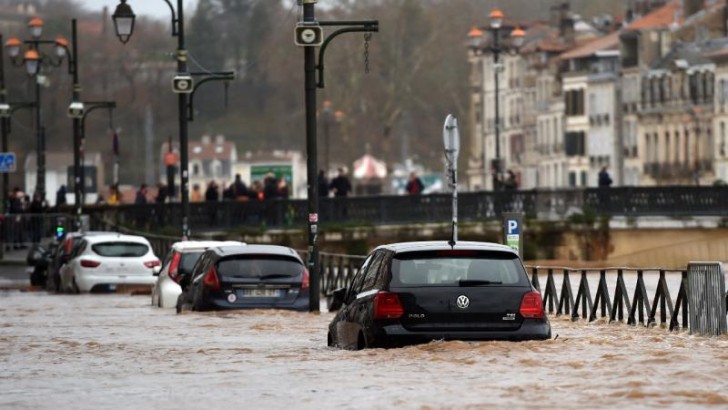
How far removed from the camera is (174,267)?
132 ft

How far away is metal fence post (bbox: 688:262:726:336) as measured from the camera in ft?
86.6

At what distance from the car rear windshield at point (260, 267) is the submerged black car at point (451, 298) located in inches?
461

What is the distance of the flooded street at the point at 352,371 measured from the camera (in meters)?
18.3

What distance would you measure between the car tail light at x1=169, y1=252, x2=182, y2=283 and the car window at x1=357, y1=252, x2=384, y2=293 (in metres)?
16.3

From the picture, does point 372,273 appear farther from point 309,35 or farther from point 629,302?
point 309,35

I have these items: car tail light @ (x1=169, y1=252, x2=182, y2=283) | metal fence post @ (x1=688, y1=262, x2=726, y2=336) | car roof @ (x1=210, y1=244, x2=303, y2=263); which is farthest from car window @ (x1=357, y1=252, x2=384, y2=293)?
car tail light @ (x1=169, y1=252, x2=182, y2=283)

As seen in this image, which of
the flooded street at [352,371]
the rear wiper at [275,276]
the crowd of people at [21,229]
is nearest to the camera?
the flooded street at [352,371]

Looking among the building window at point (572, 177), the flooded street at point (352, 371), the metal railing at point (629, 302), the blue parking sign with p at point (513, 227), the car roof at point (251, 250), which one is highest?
the building window at point (572, 177)

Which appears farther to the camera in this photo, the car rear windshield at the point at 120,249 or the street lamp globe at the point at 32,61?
the street lamp globe at the point at 32,61

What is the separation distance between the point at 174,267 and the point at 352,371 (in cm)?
1933

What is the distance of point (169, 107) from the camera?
172 meters

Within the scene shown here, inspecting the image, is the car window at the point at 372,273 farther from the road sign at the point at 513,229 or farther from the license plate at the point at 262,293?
the road sign at the point at 513,229

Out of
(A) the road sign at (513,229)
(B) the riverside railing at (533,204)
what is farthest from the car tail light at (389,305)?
(B) the riverside railing at (533,204)

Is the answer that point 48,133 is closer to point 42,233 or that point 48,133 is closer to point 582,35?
point 582,35
